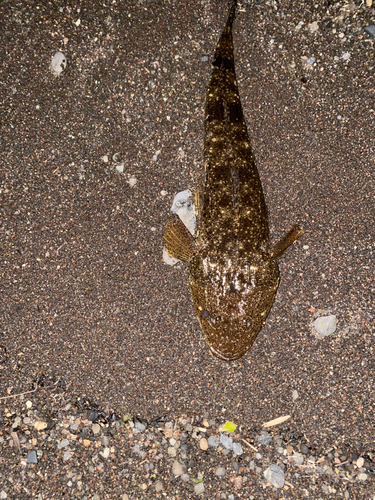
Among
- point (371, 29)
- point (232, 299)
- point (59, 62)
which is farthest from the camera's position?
point (59, 62)

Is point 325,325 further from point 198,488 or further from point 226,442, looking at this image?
point 198,488

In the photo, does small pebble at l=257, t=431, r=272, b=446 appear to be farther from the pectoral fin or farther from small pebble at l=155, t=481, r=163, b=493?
the pectoral fin

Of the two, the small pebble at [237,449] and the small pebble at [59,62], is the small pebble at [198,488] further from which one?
the small pebble at [59,62]

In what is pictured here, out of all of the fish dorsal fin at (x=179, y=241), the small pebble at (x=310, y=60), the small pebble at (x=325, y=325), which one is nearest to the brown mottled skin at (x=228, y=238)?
the fish dorsal fin at (x=179, y=241)

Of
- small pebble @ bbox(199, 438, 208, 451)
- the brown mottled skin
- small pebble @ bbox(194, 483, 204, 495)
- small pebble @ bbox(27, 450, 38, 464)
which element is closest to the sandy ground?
the brown mottled skin

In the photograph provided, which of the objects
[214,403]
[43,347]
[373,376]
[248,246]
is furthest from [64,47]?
[373,376]

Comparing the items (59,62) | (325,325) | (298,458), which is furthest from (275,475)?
(59,62)
